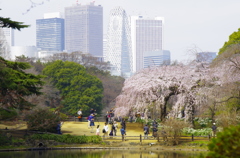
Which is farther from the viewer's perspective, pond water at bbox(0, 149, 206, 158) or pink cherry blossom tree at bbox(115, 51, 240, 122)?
pink cherry blossom tree at bbox(115, 51, 240, 122)

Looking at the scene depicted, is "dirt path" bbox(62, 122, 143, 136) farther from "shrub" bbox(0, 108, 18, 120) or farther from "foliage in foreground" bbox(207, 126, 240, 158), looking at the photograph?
"foliage in foreground" bbox(207, 126, 240, 158)

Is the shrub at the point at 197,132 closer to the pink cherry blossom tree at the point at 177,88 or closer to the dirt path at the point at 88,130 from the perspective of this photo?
the pink cherry blossom tree at the point at 177,88

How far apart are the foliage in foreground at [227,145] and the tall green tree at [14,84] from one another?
21119mm

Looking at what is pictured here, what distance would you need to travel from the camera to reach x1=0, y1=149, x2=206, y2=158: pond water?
99.8 ft

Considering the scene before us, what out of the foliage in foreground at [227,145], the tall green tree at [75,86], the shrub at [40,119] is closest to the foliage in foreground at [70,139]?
the shrub at [40,119]

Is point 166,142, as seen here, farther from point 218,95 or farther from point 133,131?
point 133,131

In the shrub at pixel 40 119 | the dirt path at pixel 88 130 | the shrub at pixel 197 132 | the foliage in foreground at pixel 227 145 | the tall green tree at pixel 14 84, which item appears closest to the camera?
the foliage in foreground at pixel 227 145

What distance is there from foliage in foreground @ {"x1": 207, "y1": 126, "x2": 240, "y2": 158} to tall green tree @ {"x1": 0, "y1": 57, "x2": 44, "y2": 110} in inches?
831

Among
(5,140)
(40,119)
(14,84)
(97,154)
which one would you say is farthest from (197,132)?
(5,140)

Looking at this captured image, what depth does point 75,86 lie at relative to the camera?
2761 inches

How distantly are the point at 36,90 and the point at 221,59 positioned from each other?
14403 mm

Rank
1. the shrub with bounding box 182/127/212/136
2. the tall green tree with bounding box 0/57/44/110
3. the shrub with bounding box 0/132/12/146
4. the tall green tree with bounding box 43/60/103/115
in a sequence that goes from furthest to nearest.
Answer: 1. the tall green tree with bounding box 43/60/103/115
2. the shrub with bounding box 182/127/212/136
3. the shrub with bounding box 0/132/12/146
4. the tall green tree with bounding box 0/57/44/110

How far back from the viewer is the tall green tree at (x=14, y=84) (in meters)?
33.6

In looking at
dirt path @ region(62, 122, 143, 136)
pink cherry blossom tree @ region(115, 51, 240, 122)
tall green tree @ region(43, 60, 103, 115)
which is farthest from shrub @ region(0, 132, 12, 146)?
tall green tree @ region(43, 60, 103, 115)
